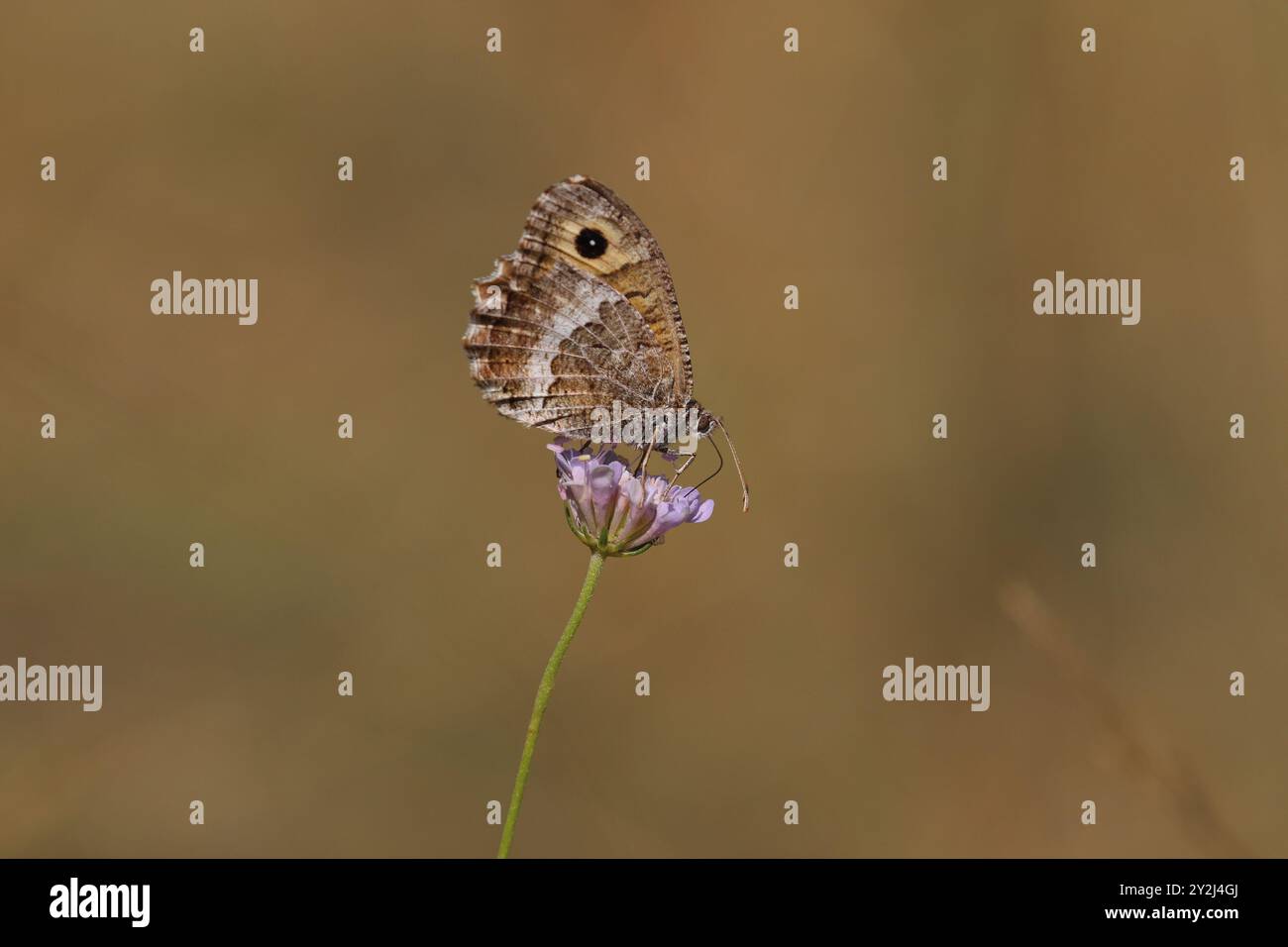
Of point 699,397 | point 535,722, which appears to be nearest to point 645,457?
point 535,722

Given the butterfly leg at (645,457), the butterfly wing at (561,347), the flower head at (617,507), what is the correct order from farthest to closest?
the butterfly wing at (561,347) < the butterfly leg at (645,457) < the flower head at (617,507)

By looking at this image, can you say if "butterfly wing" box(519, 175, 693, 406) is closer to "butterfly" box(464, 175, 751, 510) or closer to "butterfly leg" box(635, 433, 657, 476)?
"butterfly" box(464, 175, 751, 510)

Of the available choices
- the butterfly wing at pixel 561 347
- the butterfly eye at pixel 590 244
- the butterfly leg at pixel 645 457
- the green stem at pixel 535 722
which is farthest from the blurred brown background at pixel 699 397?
the green stem at pixel 535 722

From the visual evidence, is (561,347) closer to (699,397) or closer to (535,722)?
(535,722)

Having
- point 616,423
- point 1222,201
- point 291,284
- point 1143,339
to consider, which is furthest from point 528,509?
point 1222,201

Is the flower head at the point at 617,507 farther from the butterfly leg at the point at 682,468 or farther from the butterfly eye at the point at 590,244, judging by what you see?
the butterfly eye at the point at 590,244

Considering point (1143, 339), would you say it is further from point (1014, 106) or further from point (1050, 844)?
point (1050, 844)
